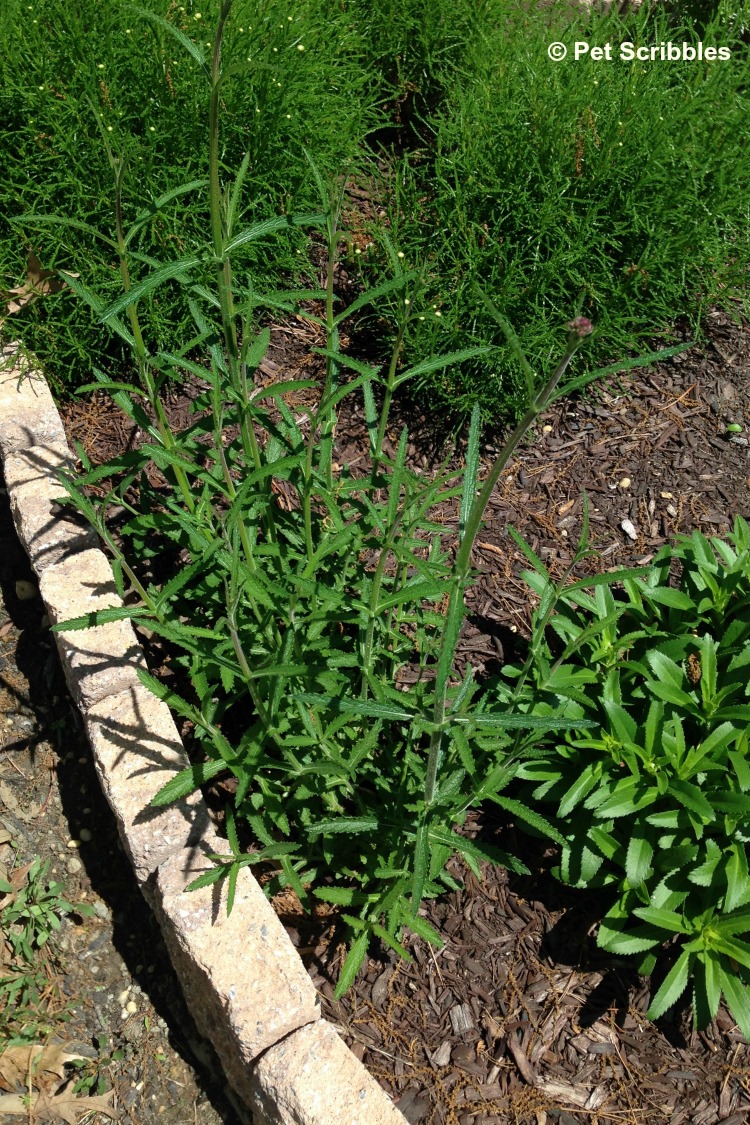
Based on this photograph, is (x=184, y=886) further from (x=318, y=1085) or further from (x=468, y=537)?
(x=468, y=537)

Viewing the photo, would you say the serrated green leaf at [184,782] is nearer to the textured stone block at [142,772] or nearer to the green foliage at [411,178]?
the textured stone block at [142,772]

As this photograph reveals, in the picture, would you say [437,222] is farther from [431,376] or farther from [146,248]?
[146,248]

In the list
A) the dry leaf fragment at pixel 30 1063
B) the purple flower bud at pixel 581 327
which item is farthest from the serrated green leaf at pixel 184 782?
the purple flower bud at pixel 581 327

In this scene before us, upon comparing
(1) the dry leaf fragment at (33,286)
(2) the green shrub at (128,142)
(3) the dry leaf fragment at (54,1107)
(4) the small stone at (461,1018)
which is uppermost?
(2) the green shrub at (128,142)

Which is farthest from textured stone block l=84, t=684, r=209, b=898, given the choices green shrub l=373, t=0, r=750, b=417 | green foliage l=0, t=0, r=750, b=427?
green shrub l=373, t=0, r=750, b=417

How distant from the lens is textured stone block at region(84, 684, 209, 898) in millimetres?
2236

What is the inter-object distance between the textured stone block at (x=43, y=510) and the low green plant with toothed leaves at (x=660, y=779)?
4.35 feet

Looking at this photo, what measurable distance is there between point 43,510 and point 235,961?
4.72 ft

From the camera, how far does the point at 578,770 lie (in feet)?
7.90

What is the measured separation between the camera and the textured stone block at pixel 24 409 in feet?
9.63

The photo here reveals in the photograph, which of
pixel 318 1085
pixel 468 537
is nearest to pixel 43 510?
pixel 318 1085

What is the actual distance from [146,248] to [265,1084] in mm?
2634

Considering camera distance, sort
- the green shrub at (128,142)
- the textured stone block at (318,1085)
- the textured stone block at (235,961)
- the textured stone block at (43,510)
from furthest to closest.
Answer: the green shrub at (128,142)
the textured stone block at (43,510)
the textured stone block at (235,961)
the textured stone block at (318,1085)

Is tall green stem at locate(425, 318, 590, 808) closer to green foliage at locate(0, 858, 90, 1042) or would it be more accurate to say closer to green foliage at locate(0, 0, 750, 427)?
green foliage at locate(0, 858, 90, 1042)
